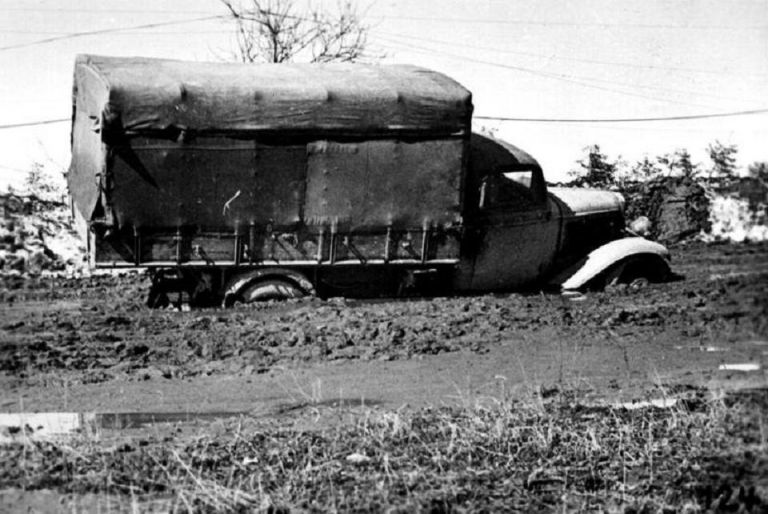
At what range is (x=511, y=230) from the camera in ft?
49.0

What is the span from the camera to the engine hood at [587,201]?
15922 mm

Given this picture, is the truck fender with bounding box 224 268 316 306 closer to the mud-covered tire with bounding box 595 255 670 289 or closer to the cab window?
the cab window

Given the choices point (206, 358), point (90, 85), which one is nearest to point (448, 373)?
point (206, 358)

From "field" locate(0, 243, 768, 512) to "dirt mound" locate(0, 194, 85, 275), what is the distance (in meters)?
4.88

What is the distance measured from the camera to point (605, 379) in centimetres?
961

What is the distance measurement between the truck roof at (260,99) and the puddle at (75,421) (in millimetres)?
5517

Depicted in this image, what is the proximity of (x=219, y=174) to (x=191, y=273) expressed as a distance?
1.27 metres

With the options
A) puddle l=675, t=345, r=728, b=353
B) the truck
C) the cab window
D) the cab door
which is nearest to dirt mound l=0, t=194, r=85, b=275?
the truck

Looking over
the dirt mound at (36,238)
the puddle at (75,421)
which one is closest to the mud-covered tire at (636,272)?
the puddle at (75,421)

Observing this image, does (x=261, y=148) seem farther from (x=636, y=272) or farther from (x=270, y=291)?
(x=636, y=272)

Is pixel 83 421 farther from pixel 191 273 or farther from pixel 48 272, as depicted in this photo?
pixel 48 272

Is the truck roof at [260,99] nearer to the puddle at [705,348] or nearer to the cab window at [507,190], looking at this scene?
the cab window at [507,190]

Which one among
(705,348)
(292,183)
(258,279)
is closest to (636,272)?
(705,348)

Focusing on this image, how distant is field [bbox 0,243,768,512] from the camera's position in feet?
19.9
